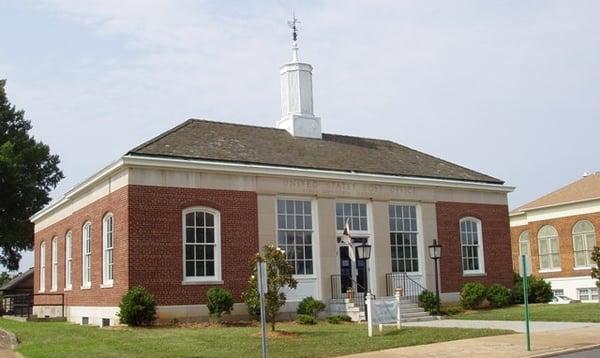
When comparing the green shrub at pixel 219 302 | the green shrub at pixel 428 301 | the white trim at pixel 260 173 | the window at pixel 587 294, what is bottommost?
the window at pixel 587 294

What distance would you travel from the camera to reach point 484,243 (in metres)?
31.3

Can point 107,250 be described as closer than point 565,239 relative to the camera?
Yes

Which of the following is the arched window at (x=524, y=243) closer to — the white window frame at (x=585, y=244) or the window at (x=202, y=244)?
the white window frame at (x=585, y=244)

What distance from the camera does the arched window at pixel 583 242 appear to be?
147ft

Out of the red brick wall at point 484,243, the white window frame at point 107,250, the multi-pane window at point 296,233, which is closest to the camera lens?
the white window frame at point 107,250

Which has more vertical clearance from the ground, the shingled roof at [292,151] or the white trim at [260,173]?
the shingled roof at [292,151]

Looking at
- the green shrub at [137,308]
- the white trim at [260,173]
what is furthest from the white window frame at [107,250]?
the green shrub at [137,308]

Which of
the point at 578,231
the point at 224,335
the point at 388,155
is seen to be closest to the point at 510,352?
the point at 224,335

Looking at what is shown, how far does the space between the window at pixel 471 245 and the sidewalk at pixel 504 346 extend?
11.9m

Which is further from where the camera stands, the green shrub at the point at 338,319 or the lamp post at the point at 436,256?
the lamp post at the point at 436,256

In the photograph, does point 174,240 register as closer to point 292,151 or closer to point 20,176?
point 292,151

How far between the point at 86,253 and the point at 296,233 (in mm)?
8314

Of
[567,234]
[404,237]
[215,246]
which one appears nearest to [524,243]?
[567,234]

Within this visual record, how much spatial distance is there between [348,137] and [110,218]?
1276cm
